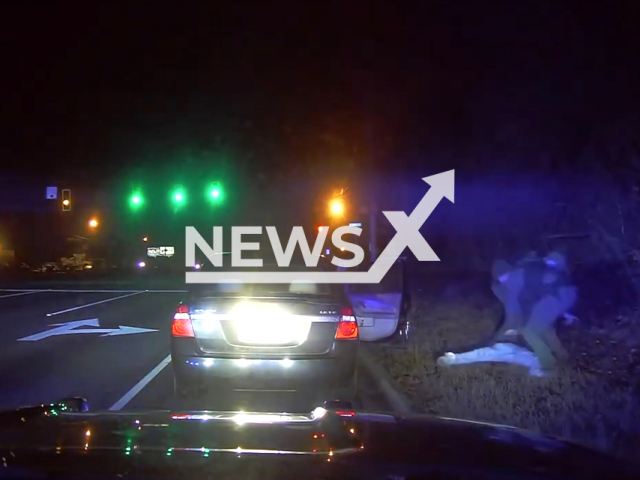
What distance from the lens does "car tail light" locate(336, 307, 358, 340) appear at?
752cm

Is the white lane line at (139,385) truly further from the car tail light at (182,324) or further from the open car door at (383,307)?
the open car door at (383,307)

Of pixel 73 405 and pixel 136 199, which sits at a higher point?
pixel 136 199

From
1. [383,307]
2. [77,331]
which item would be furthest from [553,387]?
[77,331]

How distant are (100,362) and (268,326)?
5422mm

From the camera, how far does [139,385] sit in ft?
32.5

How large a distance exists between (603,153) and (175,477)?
8.74 meters

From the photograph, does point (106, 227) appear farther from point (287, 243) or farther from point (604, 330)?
point (604, 330)

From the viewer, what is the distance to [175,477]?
3.27m

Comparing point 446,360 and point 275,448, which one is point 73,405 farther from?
point 446,360

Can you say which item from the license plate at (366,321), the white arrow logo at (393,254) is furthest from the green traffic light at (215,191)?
the license plate at (366,321)

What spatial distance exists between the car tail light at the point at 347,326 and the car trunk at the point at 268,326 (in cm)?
5

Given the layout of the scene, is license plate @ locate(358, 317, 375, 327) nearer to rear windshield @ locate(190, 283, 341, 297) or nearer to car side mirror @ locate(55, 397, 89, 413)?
rear windshield @ locate(190, 283, 341, 297)

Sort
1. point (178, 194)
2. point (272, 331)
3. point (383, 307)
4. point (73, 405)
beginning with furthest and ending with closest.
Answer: point (178, 194)
point (383, 307)
point (272, 331)
point (73, 405)

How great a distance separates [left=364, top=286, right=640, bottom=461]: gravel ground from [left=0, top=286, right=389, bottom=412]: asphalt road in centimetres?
71
